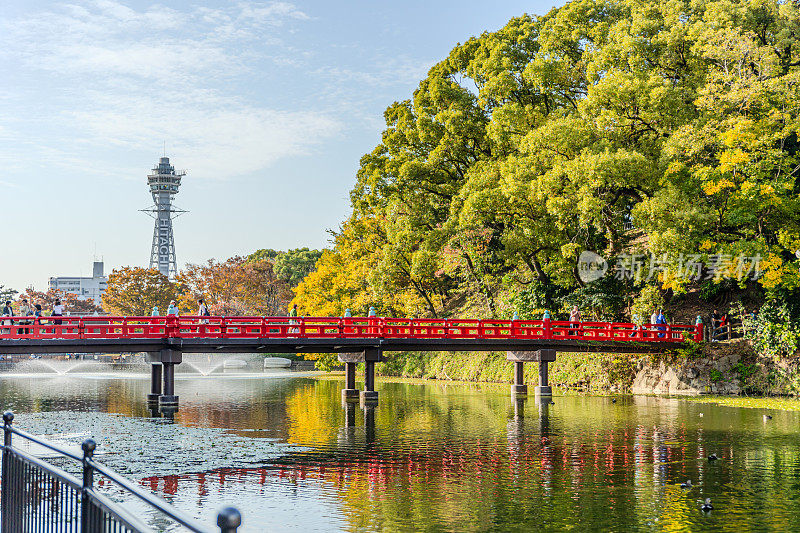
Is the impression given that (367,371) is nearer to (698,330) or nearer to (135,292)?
(698,330)

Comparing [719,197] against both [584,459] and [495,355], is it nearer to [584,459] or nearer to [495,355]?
[495,355]

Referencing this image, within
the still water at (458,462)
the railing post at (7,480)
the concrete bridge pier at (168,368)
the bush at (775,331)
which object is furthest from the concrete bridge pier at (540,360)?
the railing post at (7,480)

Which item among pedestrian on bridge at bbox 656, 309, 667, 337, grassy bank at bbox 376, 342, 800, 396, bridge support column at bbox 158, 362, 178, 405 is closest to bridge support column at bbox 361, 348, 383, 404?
bridge support column at bbox 158, 362, 178, 405

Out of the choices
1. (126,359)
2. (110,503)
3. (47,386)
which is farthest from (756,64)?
(126,359)

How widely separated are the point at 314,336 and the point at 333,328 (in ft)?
8.28

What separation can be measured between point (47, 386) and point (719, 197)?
40711mm

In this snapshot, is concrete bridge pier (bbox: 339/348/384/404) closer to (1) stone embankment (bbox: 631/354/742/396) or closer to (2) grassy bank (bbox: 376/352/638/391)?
(2) grassy bank (bbox: 376/352/638/391)

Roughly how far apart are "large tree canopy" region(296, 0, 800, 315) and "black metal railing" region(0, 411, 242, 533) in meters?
31.9

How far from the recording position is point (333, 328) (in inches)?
1521

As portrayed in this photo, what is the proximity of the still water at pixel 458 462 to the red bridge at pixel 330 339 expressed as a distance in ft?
8.48

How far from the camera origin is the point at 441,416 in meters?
30.8

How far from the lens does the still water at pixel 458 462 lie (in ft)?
46.0

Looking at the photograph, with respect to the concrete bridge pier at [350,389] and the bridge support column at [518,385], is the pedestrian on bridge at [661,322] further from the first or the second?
the concrete bridge pier at [350,389]

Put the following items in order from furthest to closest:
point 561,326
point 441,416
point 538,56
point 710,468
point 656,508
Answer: point 538,56
point 561,326
point 441,416
point 710,468
point 656,508
